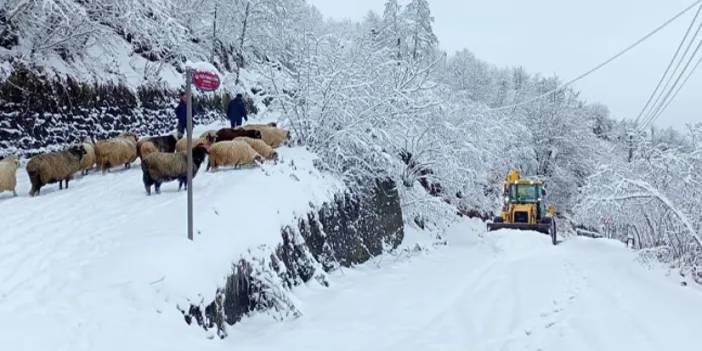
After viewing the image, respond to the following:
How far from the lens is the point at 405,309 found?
9.10 metres

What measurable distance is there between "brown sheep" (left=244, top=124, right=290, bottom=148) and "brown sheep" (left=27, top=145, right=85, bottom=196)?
4755 millimetres

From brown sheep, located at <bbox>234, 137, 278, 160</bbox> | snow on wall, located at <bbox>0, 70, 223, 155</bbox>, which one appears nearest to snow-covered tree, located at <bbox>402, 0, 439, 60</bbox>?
snow on wall, located at <bbox>0, 70, 223, 155</bbox>

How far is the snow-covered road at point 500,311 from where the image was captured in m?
6.76

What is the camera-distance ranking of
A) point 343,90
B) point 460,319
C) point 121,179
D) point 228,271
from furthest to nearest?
point 343,90
point 121,179
point 460,319
point 228,271

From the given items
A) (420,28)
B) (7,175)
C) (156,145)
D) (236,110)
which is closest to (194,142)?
(156,145)

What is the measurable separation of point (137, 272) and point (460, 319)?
4492 mm

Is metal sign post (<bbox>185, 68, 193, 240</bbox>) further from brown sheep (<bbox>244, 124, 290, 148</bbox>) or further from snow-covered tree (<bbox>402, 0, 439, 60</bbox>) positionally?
snow-covered tree (<bbox>402, 0, 439, 60</bbox>)

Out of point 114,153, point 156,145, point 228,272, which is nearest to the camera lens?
point 228,272

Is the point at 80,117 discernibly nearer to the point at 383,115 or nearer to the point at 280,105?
the point at 280,105

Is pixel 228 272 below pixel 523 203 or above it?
above

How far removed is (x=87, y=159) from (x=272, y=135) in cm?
477

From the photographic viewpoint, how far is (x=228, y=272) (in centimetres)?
751

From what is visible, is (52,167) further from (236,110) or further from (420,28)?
(420,28)

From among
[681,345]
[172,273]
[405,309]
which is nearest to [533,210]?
[405,309]
